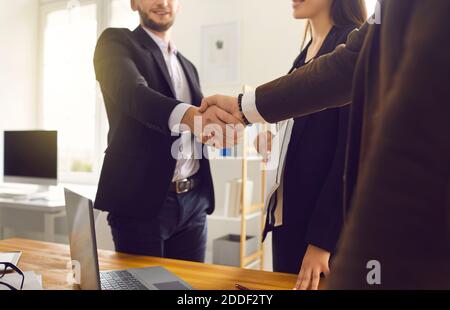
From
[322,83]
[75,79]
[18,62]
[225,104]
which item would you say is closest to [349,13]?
[322,83]

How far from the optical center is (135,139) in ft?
4.31

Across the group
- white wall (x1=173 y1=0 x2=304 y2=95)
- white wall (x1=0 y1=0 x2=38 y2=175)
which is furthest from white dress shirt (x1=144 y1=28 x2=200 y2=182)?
white wall (x1=0 y1=0 x2=38 y2=175)

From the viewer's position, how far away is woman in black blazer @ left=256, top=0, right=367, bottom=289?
96 centimetres

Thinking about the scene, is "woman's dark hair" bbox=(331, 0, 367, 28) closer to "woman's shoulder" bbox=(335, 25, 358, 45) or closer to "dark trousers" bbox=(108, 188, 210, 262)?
"woman's shoulder" bbox=(335, 25, 358, 45)

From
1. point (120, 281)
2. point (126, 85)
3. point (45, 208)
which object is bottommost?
point (45, 208)

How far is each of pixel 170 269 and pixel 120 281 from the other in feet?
0.48

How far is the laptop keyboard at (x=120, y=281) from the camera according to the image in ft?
2.75

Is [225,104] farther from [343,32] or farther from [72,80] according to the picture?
[72,80]

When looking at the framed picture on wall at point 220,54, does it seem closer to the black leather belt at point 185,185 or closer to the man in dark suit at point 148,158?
the man in dark suit at point 148,158

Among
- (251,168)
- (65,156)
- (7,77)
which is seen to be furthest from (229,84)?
(7,77)

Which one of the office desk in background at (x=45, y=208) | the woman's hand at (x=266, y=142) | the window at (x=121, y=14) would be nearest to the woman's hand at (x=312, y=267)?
the woman's hand at (x=266, y=142)
